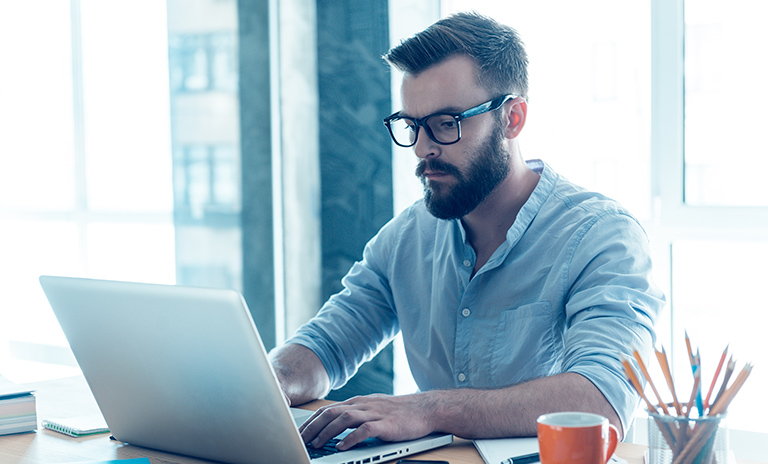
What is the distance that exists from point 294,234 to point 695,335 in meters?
1.42

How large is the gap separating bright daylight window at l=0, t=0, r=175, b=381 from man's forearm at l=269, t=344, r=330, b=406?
7.11 feet

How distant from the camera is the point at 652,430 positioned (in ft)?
2.58

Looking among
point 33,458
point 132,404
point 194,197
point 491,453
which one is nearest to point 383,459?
point 491,453

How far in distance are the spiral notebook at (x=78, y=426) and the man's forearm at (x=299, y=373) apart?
12.2 inches

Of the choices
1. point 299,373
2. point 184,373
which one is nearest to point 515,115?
point 299,373

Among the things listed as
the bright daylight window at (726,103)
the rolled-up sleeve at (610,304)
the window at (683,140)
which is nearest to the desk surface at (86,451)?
the rolled-up sleeve at (610,304)

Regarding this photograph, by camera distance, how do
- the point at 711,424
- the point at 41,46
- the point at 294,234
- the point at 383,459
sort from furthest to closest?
the point at 41,46 < the point at 294,234 < the point at 383,459 < the point at 711,424

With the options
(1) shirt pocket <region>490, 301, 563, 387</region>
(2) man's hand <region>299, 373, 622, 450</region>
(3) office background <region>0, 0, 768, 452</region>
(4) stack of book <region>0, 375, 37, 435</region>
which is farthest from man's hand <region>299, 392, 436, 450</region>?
(3) office background <region>0, 0, 768, 452</region>

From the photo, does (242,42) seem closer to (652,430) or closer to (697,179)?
(697,179)

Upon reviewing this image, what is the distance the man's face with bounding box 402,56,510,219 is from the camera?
58.7 inches

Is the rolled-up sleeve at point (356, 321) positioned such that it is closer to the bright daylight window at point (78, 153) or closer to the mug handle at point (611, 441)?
the mug handle at point (611, 441)

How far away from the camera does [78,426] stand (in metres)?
1.23

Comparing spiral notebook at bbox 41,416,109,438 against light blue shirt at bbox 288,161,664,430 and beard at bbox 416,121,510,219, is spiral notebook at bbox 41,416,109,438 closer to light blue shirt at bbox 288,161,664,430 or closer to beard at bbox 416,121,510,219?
light blue shirt at bbox 288,161,664,430

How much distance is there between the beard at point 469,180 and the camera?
60.0 inches
